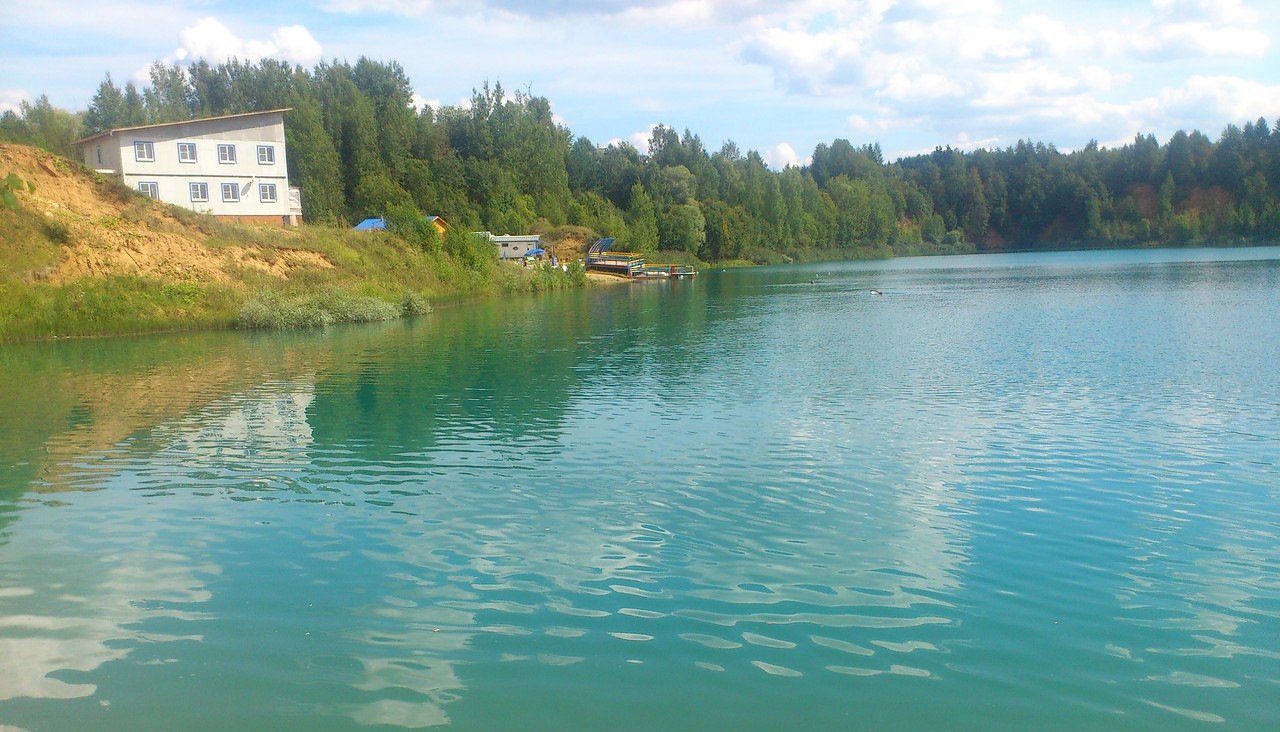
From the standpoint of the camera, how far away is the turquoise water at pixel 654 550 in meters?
9.41

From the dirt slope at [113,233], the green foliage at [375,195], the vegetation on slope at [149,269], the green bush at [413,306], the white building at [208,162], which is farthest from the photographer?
the green foliage at [375,195]

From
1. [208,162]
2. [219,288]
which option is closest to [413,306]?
[219,288]

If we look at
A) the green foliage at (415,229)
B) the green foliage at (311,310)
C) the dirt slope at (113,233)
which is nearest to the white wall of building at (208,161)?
the dirt slope at (113,233)

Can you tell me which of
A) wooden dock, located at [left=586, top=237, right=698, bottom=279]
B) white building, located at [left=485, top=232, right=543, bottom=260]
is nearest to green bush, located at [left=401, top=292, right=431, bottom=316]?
white building, located at [left=485, top=232, right=543, bottom=260]

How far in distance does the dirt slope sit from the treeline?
2546 centimetres

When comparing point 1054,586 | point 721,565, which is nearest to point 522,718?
point 721,565

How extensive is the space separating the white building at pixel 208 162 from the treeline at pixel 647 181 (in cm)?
1542

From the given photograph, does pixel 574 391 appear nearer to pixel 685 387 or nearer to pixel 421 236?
pixel 685 387

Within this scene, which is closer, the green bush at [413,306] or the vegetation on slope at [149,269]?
the vegetation on slope at [149,269]

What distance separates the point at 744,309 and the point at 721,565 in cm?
4839

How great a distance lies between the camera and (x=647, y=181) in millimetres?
141000

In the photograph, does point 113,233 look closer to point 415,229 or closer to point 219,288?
point 219,288

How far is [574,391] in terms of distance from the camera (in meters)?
28.2

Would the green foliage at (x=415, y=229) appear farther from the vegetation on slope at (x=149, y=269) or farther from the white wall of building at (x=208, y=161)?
the white wall of building at (x=208, y=161)
